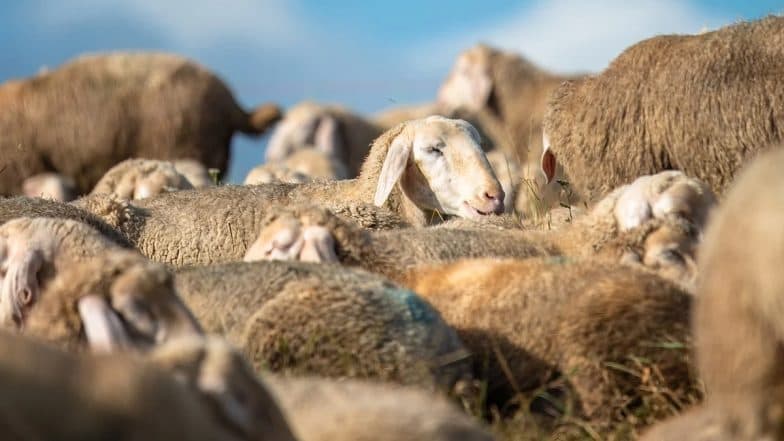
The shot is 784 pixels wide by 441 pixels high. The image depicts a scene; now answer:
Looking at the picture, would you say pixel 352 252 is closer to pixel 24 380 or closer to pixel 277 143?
pixel 24 380

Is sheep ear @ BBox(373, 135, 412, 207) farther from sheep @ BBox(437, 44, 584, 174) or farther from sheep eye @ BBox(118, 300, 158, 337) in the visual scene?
sheep @ BBox(437, 44, 584, 174)

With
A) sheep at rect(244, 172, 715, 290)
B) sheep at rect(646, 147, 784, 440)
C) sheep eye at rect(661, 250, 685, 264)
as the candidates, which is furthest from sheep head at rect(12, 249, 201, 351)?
sheep eye at rect(661, 250, 685, 264)

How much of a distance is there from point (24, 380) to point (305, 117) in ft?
69.8

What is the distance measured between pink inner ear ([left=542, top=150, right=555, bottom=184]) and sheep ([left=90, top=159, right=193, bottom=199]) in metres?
2.52

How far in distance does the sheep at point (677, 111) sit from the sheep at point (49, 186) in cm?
718

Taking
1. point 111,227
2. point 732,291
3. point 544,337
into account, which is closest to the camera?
point 732,291

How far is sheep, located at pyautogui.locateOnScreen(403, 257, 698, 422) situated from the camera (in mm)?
4652

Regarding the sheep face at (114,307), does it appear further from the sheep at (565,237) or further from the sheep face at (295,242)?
the sheep at (565,237)

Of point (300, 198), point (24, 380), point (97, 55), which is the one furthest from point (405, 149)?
point (97, 55)

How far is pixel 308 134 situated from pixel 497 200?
15.5 m

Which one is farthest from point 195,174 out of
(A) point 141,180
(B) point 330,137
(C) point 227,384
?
(C) point 227,384

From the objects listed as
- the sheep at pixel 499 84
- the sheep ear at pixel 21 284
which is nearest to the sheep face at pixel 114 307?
the sheep ear at pixel 21 284

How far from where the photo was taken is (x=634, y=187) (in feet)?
21.0

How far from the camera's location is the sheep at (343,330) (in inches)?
183
